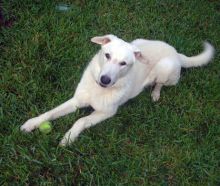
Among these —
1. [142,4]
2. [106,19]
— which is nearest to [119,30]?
[106,19]

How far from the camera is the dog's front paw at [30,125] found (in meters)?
4.11

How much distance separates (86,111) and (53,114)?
0.45 meters

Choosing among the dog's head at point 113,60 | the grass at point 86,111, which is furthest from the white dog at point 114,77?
the grass at point 86,111

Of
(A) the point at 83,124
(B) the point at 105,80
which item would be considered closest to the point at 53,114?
(A) the point at 83,124

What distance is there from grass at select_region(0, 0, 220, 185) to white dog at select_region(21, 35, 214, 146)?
110 millimetres

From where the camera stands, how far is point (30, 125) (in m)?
4.13

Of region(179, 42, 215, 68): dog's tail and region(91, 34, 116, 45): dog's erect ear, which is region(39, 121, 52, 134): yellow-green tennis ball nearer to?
region(91, 34, 116, 45): dog's erect ear

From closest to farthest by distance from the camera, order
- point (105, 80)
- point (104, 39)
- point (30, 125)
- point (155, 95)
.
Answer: point (105, 80), point (30, 125), point (104, 39), point (155, 95)

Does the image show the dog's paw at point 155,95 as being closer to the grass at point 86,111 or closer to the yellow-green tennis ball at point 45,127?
the grass at point 86,111

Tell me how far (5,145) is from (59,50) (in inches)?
60.9

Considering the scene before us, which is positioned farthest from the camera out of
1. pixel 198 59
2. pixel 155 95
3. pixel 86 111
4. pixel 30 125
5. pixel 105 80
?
pixel 198 59

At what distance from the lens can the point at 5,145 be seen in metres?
3.95

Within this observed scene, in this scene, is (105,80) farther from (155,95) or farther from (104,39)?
(155,95)

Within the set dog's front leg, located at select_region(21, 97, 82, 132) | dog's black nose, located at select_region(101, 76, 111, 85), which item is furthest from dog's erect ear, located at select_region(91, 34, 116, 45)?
dog's front leg, located at select_region(21, 97, 82, 132)
